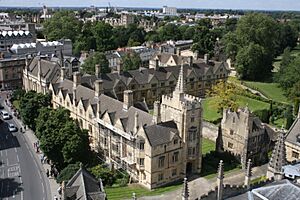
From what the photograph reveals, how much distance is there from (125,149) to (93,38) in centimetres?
9817

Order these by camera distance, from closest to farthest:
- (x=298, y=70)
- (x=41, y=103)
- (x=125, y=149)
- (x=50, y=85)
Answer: (x=125, y=149), (x=41, y=103), (x=50, y=85), (x=298, y=70)

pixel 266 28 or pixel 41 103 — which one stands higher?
pixel 266 28

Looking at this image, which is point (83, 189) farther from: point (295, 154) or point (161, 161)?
point (295, 154)

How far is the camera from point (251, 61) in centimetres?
9694

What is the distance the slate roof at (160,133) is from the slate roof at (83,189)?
33.6 feet

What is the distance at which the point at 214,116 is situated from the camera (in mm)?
71000

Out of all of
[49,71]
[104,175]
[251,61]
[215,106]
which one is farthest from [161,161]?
[251,61]

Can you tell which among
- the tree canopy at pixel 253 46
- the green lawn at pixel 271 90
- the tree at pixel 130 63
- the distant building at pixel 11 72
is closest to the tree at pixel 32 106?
the distant building at pixel 11 72

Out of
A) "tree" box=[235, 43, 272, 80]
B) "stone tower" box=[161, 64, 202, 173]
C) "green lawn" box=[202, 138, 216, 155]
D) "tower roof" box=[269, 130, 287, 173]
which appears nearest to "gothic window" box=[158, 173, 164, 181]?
"stone tower" box=[161, 64, 202, 173]

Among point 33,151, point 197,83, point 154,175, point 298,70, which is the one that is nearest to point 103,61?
point 197,83

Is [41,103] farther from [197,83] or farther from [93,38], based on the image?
[93,38]

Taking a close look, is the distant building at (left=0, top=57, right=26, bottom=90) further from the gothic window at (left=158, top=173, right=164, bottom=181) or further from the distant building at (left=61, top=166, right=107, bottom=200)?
the distant building at (left=61, top=166, right=107, bottom=200)

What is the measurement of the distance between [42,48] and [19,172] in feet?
206

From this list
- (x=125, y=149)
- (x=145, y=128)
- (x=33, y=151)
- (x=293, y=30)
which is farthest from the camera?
(x=293, y=30)
